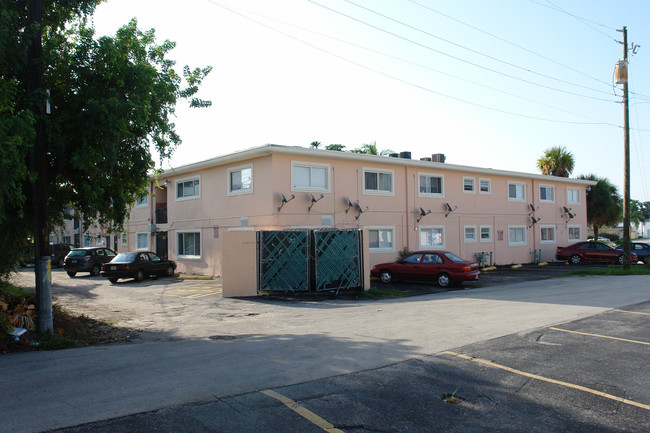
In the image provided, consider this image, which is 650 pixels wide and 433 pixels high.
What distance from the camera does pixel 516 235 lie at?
30.2 metres

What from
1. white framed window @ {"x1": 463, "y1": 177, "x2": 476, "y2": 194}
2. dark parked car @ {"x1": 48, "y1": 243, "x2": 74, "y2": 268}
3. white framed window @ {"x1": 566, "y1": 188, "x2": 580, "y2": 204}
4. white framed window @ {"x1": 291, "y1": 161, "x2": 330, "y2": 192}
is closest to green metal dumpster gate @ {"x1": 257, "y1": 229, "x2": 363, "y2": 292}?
white framed window @ {"x1": 291, "y1": 161, "x2": 330, "y2": 192}

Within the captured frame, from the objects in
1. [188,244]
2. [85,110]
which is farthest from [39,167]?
[188,244]

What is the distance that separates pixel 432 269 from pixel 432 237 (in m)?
6.37

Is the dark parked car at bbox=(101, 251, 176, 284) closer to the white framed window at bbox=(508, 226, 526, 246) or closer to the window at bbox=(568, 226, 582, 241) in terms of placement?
the white framed window at bbox=(508, 226, 526, 246)

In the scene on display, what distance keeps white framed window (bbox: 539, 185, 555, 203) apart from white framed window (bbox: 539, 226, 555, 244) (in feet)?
6.03

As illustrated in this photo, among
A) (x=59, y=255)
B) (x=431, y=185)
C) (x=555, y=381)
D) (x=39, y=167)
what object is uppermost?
(x=431, y=185)

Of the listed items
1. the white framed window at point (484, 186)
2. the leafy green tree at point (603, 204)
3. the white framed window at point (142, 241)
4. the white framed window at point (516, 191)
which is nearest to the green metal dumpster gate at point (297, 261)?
the white framed window at point (142, 241)

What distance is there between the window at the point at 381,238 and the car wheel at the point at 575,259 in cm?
1425

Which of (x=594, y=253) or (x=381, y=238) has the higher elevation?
(x=381, y=238)

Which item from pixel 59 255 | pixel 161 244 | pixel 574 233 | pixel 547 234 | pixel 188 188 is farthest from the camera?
pixel 574 233

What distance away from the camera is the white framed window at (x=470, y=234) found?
27.1 meters

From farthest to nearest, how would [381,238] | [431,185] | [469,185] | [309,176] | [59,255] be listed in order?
[59,255]
[469,185]
[431,185]
[381,238]
[309,176]

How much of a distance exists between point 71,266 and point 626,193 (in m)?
28.5

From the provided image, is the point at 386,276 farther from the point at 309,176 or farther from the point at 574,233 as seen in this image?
the point at 574,233
